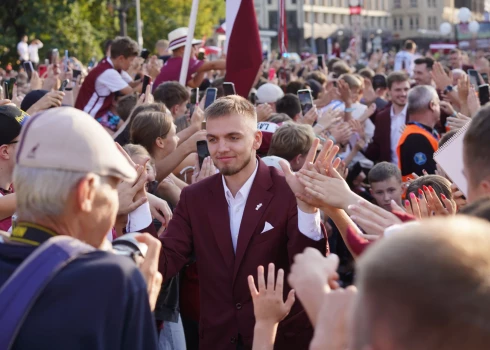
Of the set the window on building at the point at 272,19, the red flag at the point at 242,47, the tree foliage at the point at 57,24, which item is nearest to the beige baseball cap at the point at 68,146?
the red flag at the point at 242,47

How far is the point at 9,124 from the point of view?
4773 mm

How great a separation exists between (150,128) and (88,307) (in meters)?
3.67

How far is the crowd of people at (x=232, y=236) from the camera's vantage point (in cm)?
162

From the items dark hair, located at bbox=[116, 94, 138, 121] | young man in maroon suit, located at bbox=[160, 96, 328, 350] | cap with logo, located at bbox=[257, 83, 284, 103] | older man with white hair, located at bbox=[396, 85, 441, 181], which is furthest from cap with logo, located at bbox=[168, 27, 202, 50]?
young man in maroon suit, located at bbox=[160, 96, 328, 350]

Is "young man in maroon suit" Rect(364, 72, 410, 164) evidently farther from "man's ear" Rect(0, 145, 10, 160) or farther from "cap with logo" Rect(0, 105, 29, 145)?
"man's ear" Rect(0, 145, 10, 160)

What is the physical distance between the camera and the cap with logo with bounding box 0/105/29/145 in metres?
4.72

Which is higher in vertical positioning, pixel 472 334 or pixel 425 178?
pixel 472 334

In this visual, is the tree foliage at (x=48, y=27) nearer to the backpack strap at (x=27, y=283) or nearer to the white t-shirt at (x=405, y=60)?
the white t-shirt at (x=405, y=60)

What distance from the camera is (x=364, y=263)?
171 cm

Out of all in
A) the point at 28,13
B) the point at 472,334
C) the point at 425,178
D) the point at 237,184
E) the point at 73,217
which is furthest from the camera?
the point at 28,13

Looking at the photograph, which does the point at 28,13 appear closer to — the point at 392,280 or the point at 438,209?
the point at 438,209

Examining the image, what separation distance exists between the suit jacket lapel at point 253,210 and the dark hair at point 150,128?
1.51m

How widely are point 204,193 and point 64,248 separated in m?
Result: 2.31

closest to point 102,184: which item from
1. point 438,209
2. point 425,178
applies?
point 438,209
